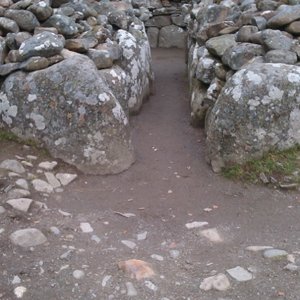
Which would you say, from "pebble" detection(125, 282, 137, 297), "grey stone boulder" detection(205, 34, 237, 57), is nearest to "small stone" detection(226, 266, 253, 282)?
"pebble" detection(125, 282, 137, 297)

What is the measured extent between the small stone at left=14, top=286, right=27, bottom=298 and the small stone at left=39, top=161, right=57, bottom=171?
1.74 m

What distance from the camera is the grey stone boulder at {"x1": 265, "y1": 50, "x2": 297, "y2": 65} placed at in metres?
5.02

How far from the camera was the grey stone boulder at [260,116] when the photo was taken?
4.58 meters

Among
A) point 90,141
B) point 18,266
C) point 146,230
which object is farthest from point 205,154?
point 18,266

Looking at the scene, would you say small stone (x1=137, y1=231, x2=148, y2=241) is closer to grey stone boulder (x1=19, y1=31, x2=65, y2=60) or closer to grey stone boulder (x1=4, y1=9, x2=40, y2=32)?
grey stone boulder (x1=19, y1=31, x2=65, y2=60)

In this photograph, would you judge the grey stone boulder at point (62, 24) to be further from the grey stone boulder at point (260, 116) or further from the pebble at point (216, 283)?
the pebble at point (216, 283)

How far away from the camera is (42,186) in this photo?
4.18 meters

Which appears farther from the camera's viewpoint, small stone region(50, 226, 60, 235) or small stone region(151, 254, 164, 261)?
small stone region(50, 226, 60, 235)

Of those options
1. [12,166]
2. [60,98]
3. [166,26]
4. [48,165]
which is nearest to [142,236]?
[48,165]

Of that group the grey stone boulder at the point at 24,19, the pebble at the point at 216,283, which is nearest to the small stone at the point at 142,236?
the pebble at the point at 216,283

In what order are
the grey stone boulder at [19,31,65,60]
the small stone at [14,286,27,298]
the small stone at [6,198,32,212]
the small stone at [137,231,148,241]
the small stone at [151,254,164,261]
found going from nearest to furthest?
the small stone at [14,286,27,298] → the small stone at [151,254,164,261] → the small stone at [137,231,148,241] → the small stone at [6,198,32,212] → the grey stone boulder at [19,31,65,60]

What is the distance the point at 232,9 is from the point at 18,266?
536 centimetres

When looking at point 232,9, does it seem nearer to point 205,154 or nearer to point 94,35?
point 94,35

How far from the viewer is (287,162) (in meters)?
4.50
